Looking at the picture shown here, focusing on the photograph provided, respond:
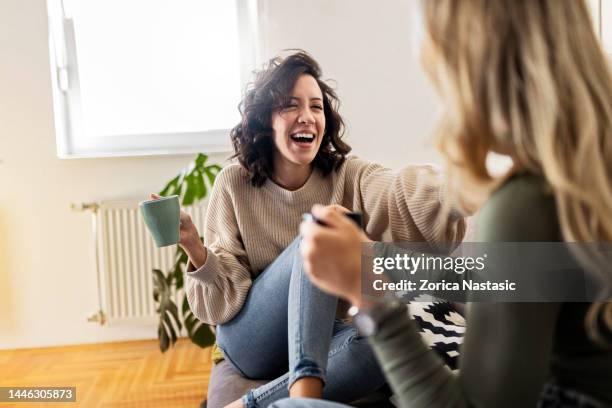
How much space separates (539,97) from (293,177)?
120cm

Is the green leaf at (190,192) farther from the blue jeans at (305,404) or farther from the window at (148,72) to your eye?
the blue jeans at (305,404)

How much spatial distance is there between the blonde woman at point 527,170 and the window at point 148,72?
7.70ft

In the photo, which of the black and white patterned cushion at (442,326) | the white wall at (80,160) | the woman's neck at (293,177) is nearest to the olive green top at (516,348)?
the black and white patterned cushion at (442,326)

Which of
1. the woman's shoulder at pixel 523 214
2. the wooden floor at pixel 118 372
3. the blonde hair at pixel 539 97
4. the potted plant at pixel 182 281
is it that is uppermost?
the blonde hair at pixel 539 97

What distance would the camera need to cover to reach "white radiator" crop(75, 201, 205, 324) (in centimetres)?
285

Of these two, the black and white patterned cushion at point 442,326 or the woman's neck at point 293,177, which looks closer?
the black and white patterned cushion at point 442,326

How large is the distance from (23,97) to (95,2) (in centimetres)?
58

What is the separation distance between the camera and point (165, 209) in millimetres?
1298

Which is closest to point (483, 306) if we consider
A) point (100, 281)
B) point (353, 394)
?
point (353, 394)

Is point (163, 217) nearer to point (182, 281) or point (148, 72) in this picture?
point (182, 281)

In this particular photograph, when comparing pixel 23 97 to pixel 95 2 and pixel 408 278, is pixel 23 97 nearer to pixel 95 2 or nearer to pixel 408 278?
pixel 95 2

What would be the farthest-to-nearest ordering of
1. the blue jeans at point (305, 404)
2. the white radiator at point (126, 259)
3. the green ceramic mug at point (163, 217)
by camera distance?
the white radiator at point (126, 259) → the green ceramic mug at point (163, 217) → the blue jeans at point (305, 404)

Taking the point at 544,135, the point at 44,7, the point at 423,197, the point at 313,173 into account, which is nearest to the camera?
the point at 544,135

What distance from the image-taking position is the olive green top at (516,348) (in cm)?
59
